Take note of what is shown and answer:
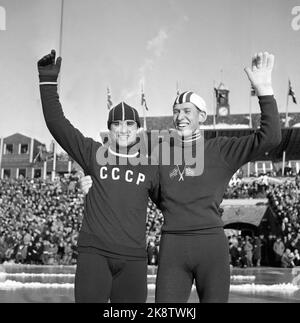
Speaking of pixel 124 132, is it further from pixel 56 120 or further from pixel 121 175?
pixel 56 120

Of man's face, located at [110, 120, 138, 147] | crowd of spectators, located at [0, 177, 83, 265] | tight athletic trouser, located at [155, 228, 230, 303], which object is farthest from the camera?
crowd of spectators, located at [0, 177, 83, 265]

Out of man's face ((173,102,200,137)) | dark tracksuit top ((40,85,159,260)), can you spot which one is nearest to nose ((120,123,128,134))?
dark tracksuit top ((40,85,159,260))

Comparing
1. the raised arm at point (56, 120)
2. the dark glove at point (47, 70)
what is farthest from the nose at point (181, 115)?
the dark glove at point (47, 70)

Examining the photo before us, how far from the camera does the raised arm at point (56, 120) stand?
4.08m

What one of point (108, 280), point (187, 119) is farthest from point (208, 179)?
point (108, 280)

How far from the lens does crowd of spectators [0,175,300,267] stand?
72.3 feet

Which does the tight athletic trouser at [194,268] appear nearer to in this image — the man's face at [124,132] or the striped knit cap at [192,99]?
the man's face at [124,132]

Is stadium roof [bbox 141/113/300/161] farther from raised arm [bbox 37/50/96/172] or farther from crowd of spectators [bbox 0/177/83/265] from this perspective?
raised arm [bbox 37/50/96/172]

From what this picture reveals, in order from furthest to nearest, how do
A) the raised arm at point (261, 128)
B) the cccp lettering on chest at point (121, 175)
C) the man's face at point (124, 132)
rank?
the man's face at point (124, 132) < the cccp lettering on chest at point (121, 175) < the raised arm at point (261, 128)

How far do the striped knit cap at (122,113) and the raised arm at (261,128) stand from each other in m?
0.75

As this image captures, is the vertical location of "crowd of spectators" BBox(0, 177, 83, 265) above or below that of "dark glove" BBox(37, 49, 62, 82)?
below

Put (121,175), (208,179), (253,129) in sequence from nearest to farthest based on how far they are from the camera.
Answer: (208,179), (121,175), (253,129)

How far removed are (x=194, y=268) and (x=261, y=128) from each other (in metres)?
1.14

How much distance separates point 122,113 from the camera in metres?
4.08
